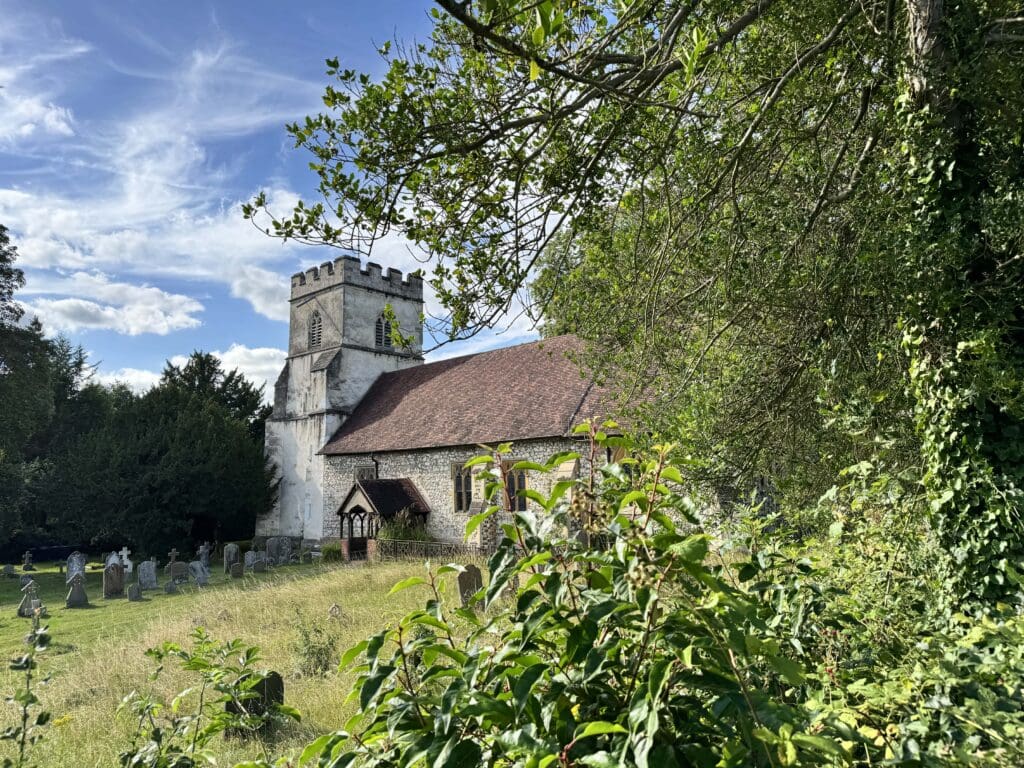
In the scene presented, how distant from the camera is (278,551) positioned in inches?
949

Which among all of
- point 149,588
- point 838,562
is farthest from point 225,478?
point 838,562

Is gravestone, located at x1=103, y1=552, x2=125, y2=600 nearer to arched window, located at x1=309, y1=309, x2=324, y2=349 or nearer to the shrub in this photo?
the shrub

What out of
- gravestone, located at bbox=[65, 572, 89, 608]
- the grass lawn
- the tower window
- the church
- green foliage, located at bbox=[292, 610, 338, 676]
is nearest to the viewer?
the grass lawn

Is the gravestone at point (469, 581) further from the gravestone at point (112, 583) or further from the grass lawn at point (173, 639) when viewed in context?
the gravestone at point (112, 583)

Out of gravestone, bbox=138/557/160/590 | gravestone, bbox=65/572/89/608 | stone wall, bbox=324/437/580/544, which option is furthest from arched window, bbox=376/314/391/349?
gravestone, bbox=65/572/89/608

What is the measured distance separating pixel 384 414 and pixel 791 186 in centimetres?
2178

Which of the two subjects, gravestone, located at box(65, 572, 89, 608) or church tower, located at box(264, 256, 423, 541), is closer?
gravestone, located at box(65, 572, 89, 608)

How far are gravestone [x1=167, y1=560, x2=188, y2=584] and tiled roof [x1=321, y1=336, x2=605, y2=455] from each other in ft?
24.3

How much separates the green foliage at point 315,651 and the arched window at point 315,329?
21.9m

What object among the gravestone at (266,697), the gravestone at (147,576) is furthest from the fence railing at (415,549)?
the gravestone at (266,697)

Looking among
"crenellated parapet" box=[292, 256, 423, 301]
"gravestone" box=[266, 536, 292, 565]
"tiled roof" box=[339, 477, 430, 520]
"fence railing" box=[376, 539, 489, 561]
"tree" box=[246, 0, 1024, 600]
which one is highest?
"crenellated parapet" box=[292, 256, 423, 301]

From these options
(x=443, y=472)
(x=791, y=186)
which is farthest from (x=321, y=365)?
(x=791, y=186)

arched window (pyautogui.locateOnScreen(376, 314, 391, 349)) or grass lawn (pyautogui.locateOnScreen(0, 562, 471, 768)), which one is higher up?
arched window (pyautogui.locateOnScreen(376, 314, 391, 349))

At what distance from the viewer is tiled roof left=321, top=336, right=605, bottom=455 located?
19328 mm
